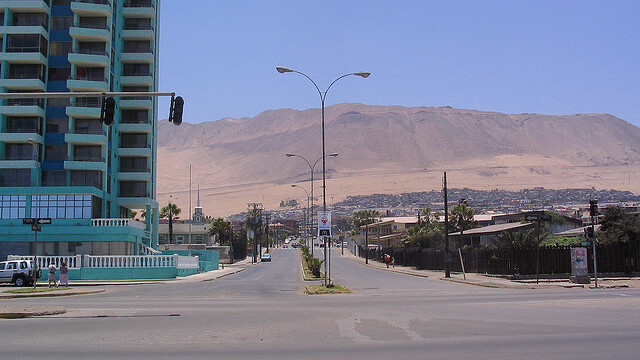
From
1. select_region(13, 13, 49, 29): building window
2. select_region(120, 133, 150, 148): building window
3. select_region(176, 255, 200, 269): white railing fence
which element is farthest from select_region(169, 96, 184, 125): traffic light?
select_region(120, 133, 150, 148): building window

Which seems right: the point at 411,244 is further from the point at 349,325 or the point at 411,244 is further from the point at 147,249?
the point at 349,325

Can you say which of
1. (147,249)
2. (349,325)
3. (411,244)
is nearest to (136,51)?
(147,249)

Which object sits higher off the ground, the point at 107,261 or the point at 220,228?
the point at 220,228

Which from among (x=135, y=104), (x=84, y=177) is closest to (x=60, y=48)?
(x=135, y=104)

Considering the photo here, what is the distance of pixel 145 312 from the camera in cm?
2138

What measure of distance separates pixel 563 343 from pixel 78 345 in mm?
10098

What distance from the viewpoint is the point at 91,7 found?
65.2 metres

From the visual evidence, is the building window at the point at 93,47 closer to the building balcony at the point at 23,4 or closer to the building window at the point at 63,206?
the building balcony at the point at 23,4

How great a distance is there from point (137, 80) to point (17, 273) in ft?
112

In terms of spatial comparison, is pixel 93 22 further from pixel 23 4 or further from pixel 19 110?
pixel 19 110

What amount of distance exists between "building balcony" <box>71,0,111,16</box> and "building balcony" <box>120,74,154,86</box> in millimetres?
8142

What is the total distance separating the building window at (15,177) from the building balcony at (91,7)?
16.7 meters

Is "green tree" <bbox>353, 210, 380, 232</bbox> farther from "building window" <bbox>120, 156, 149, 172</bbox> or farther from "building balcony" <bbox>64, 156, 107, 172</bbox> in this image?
"building balcony" <bbox>64, 156, 107, 172</bbox>

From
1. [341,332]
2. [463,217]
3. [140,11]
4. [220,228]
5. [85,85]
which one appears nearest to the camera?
[341,332]
